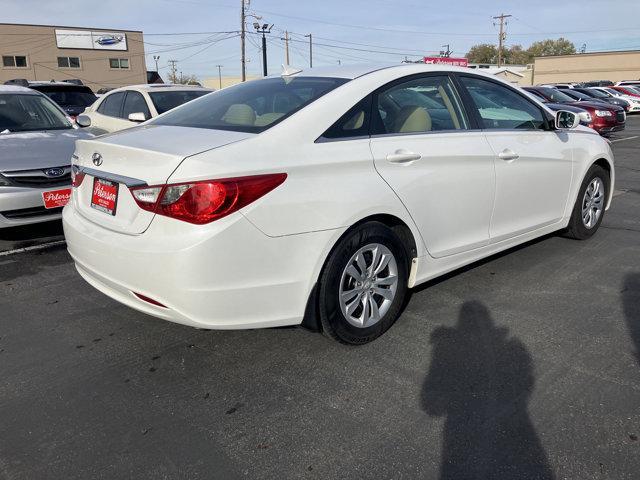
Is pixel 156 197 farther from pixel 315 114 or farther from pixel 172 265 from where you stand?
pixel 315 114

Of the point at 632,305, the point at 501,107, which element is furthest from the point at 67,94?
the point at 632,305

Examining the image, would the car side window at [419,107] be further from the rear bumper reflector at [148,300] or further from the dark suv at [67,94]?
the dark suv at [67,94]

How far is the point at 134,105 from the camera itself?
8.55 meters

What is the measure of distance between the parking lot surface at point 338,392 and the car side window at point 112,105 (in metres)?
5.37

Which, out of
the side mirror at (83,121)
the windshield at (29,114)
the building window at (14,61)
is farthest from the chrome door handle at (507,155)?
the building window at (14,61)

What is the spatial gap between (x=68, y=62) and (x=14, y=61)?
463 cm

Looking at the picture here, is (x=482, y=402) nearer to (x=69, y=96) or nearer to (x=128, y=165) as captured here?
(x=128, y=165)

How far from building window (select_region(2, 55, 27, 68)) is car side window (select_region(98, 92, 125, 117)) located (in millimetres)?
49959

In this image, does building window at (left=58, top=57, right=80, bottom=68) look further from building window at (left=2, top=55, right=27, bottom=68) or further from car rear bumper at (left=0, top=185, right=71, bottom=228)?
car rear bumper at (left=0, top=185, right=71, bottom=228)

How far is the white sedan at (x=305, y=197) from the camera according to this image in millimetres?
2596

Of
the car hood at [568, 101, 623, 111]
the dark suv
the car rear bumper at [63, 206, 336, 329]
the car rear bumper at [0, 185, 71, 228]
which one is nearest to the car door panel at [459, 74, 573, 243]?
the car rear bumper at [63, 206, 336, 329]

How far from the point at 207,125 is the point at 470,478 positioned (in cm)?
234

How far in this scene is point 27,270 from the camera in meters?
4.73

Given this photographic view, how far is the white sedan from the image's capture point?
8.52 ft
